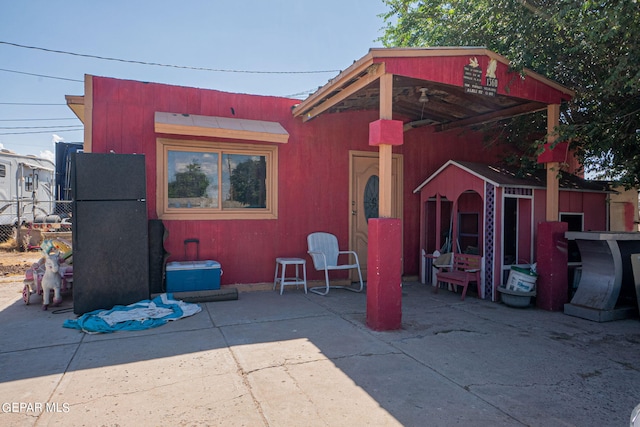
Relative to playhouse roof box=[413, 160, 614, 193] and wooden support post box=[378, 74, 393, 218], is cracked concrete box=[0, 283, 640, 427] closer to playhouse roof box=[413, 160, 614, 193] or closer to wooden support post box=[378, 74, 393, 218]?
wooden support post box=[378, 74, 393, 218]

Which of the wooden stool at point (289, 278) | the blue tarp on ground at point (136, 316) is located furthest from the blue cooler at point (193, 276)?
the wooden stool at point (289, 278)

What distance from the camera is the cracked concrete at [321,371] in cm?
251

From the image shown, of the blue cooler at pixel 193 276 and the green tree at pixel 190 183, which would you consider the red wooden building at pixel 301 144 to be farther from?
the blue cooler at pixel 193 276

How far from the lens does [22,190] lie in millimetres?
11922

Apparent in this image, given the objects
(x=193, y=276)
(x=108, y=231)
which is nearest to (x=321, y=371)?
(x=193, y=276)

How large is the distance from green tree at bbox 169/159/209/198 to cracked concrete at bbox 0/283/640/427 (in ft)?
6.43

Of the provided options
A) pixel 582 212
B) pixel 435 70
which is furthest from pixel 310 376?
pixel 582 212

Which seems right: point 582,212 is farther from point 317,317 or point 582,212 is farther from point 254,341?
point 254,341

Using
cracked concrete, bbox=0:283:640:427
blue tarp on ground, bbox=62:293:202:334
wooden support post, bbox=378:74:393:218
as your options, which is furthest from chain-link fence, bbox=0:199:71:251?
wooden support post, bbox=378:74:393:218

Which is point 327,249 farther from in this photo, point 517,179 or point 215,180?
point 517,179

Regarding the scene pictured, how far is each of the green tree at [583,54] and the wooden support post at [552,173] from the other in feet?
0.73

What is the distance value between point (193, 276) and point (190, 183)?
4.69ft

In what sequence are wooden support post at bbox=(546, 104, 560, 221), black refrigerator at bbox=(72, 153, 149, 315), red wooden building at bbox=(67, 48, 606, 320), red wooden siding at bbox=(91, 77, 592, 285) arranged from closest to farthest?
black refrigerator at bbox=(72, 153, 149, 315)
red wooden building at bbox=(67, 48, 606, 320)
wooden support post at bbox=(546, 104, 560, 221)
red wooden siding at bbox=(91, 77, 592, 285)

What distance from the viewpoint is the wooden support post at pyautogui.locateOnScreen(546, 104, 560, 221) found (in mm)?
5332
